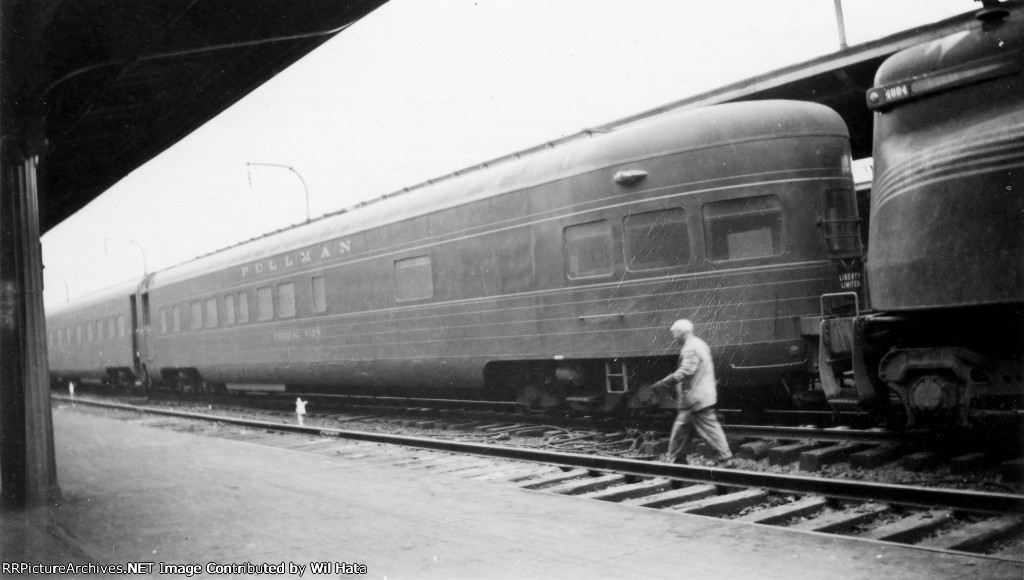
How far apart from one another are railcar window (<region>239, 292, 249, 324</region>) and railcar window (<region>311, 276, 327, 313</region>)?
10.3 feet

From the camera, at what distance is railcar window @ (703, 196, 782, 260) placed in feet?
27.9

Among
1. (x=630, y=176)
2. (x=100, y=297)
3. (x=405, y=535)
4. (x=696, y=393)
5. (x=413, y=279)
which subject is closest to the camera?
(x=405, y=535)

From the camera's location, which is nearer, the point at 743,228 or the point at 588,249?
the point at 743,228

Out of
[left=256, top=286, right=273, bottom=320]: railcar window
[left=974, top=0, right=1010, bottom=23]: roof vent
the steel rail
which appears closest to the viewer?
the steel rail

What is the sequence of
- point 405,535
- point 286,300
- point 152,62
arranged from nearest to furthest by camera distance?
1. point 405,535
2. point 152,62
3. point 286,300

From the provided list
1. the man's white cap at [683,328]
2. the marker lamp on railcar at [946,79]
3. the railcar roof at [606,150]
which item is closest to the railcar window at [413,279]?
the railcar roof at [606,150]

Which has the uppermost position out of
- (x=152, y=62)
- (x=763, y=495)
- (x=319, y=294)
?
(x=152, y=62)

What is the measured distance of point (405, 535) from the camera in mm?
5418

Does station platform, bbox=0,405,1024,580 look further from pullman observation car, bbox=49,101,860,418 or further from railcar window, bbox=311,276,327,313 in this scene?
railcar window, bbox=311,276,327,313

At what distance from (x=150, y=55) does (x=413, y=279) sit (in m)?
6.10

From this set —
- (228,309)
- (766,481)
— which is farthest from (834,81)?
(228,309)

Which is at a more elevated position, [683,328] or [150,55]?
[150,55]

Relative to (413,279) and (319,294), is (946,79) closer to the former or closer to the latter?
(413,279)

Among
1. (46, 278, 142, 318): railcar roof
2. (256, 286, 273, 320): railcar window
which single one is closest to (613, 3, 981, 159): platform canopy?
(256, 286, 273, 320): railcar window
